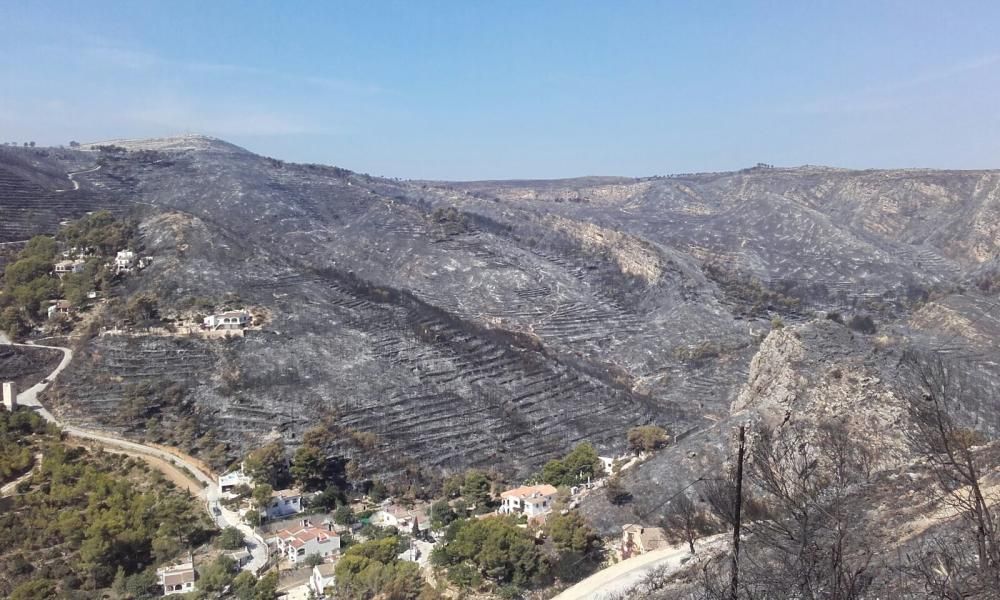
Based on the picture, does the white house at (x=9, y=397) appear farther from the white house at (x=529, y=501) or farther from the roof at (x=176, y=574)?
the white house at (x=529, y=501)

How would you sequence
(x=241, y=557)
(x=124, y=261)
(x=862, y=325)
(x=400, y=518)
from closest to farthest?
(x=241, y=557) → (x=400, y=518) → (x=124, y=261) → (x=862, y=325)

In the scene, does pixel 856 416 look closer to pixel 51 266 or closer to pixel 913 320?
pixel 913 320

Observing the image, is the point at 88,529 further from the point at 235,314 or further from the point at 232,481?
the point at 235,314

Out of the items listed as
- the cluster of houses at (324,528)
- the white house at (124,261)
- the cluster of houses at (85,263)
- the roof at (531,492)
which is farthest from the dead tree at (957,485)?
the white house at (124,261)

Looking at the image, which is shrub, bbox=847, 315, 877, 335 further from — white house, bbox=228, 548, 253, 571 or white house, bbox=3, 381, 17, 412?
white house, bbox=3, 381, 17, 412

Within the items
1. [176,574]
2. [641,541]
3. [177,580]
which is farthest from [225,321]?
[641,541]

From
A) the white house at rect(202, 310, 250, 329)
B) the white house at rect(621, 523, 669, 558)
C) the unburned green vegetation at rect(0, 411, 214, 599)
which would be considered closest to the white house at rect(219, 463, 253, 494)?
the unburned green vegetation at rect(0, 411, 214, 599)
